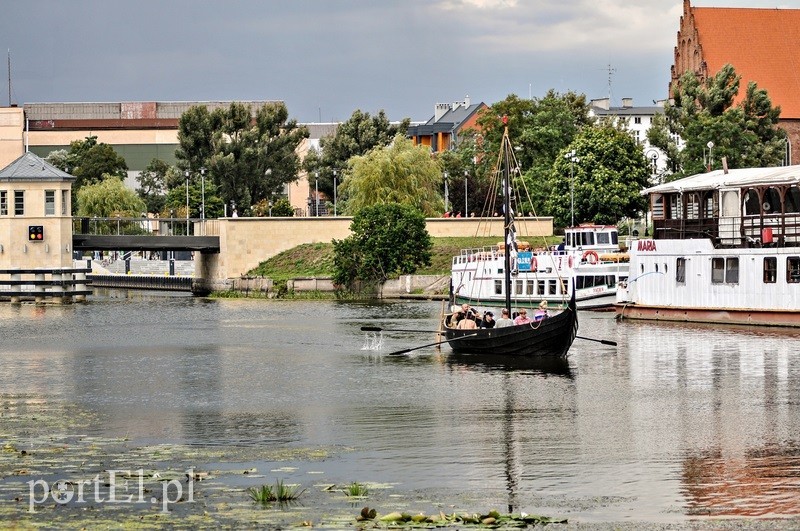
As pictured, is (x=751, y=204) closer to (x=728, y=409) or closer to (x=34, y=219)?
(x=728, y=409)

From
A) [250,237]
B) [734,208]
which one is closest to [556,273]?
[734,208]

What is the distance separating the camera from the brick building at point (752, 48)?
13225 cm

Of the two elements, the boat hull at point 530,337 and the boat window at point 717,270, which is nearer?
the boat hull at point 530,337

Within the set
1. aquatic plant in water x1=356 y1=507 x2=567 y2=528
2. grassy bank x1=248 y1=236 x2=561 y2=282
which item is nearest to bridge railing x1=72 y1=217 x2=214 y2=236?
grassy bank x1=248 y1=236 x2=561 y2=282

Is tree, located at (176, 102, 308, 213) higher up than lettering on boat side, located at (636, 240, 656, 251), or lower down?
higher up

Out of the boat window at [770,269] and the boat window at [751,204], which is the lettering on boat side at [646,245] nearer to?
the boat window at [751,204]

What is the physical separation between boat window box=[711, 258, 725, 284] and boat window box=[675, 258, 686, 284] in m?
1.82

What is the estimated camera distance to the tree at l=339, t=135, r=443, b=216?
118625 mm

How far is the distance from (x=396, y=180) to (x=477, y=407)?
82.9 m

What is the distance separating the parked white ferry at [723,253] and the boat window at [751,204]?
0.05 meters

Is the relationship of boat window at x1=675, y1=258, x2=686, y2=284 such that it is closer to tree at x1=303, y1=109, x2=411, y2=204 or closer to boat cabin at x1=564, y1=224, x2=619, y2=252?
boat cabin at x1=564, y1=224, x2=619, y2=252

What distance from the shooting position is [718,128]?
110062mm

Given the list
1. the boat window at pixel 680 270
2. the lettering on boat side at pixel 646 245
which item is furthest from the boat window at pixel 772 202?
the lettering on boat side at pixel 646 245

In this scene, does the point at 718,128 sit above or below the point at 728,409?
above
